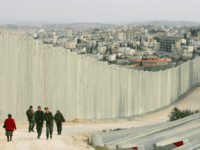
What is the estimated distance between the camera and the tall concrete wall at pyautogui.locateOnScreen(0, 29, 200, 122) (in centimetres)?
1402

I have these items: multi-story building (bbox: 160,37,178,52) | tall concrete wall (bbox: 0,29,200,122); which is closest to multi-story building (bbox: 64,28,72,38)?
multi-story building (bbox: 160,37,178,52)

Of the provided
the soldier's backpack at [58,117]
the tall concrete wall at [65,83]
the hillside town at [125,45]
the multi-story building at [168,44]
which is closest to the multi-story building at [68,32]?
the hillside town at [125,45]

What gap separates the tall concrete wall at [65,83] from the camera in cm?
1402

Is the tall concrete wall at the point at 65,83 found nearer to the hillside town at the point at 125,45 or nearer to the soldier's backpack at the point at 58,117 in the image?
the soldier's backpack at the point at 58,117

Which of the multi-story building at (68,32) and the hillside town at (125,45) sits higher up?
the multi-story building at (68,32)

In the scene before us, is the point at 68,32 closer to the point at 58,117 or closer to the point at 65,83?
the point at 65,83

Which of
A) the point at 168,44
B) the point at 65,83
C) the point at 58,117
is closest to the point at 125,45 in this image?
the point at 168,44

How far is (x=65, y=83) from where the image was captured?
54.0ft

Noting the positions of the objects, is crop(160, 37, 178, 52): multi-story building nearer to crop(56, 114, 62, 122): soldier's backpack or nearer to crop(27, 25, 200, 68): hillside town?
crop(27, 25, 200, 68): hillside town

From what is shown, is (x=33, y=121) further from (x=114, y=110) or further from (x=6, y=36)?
(x=114, y=110)

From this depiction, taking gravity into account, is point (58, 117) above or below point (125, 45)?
above

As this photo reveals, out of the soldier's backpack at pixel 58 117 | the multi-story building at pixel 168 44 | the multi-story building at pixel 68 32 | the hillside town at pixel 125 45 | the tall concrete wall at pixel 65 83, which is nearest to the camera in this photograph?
the soldier's backpack at pixel 58 117

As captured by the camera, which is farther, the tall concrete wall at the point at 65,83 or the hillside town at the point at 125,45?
the hillside town at the point at 125,45

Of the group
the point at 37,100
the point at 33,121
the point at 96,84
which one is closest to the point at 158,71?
the point at 96,84
